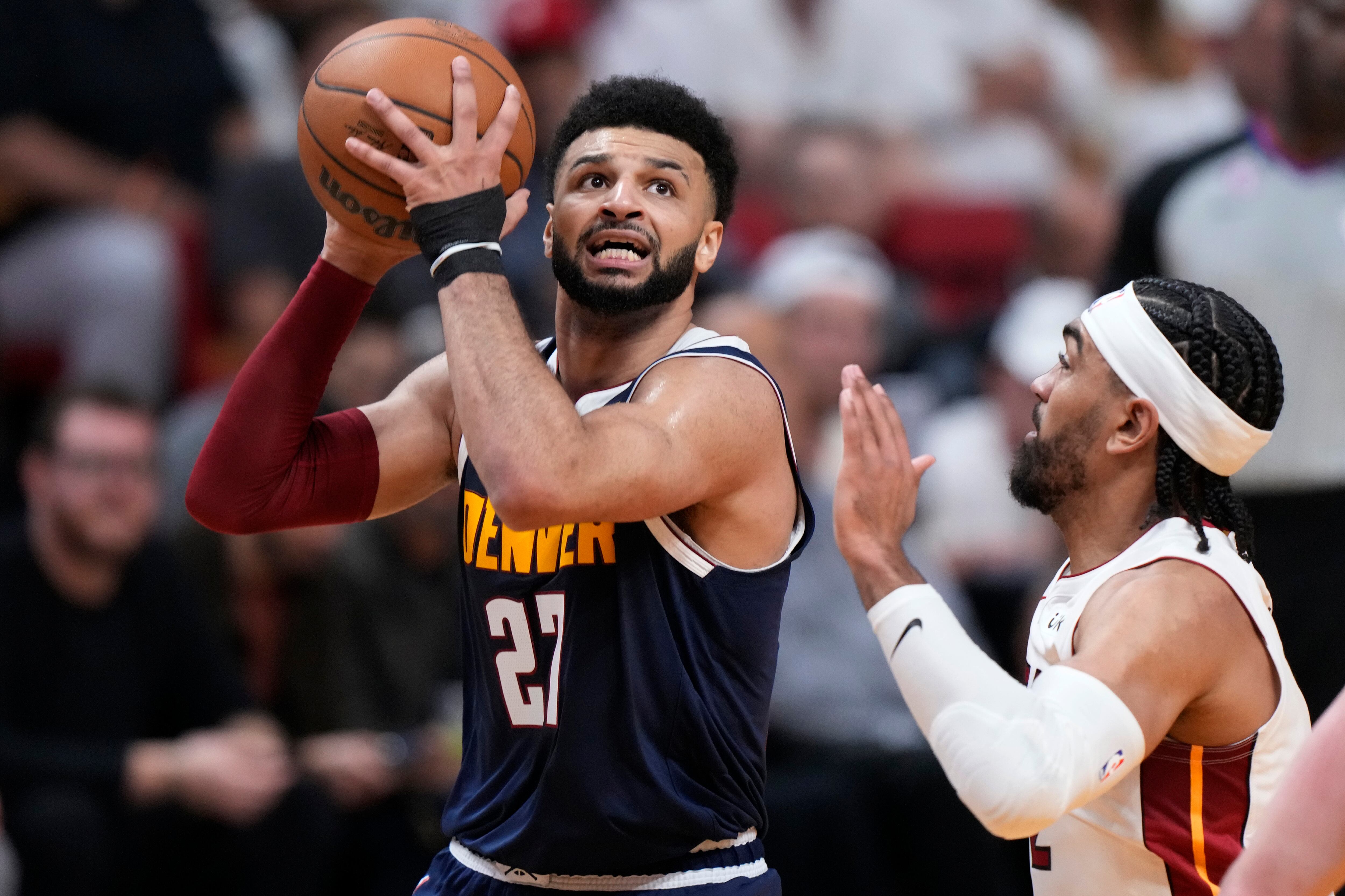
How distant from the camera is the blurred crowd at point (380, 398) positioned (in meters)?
5.20

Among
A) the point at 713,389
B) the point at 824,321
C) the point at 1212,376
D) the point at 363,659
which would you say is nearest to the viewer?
the point at 1212,376

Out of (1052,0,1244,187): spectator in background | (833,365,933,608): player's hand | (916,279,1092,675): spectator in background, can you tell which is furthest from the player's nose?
(1052,0,1244,187): spectator in background

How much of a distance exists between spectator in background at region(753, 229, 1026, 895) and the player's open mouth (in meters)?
3.00

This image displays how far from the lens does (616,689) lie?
3283mm

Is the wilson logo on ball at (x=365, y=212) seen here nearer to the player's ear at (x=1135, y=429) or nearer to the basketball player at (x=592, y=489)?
the basketball player at (x=592, y=489)

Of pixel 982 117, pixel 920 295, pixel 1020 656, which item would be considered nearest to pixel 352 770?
pixel 1020 656

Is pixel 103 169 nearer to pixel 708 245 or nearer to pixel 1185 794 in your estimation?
pixel 708 245

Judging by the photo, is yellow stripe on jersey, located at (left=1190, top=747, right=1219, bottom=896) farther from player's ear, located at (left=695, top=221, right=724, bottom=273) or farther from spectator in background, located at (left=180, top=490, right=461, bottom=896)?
spectator in background, located at (left=180, top=490, right=461, bottom=896)

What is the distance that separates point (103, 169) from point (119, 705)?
276cm

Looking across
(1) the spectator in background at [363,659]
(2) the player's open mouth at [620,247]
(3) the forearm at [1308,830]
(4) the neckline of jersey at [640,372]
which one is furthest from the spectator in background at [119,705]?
(3) the forearm at [1308,830]

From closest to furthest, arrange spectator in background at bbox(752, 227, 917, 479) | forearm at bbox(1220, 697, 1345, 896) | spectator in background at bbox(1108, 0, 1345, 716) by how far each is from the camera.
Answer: forearm at bbox(1220, 697, 1345, 896), spectator in background at bbox(1108, 0, 1345, 716), spectator in background at bbox(752, 227, 917, 479)

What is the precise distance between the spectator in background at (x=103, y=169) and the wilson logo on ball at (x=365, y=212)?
3.61 m

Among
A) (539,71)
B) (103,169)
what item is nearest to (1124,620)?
(103,169)

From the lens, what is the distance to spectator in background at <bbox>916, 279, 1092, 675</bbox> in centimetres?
759
